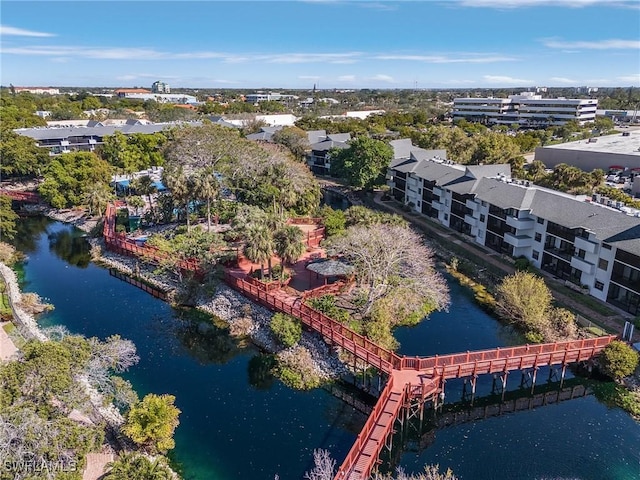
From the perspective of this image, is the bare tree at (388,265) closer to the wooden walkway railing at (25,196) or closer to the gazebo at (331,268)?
the gazebo at (331,268)

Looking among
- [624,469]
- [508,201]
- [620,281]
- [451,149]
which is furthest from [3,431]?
[451,149]

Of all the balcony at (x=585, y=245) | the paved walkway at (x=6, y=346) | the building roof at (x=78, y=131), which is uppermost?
the building roof at (x=78, y=131)

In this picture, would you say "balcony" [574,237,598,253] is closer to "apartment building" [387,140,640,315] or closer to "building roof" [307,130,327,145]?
"apartment building" [387,140,640,315]

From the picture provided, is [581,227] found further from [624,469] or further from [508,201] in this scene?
[624,469]

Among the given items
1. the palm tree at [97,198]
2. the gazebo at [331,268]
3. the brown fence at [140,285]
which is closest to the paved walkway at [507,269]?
the gazebo at [331,268]

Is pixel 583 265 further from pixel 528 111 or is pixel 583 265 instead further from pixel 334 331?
pixel 528 111

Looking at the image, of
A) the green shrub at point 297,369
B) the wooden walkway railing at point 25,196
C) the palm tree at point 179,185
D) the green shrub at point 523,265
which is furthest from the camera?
the wooden walkway railing at point 25,196
